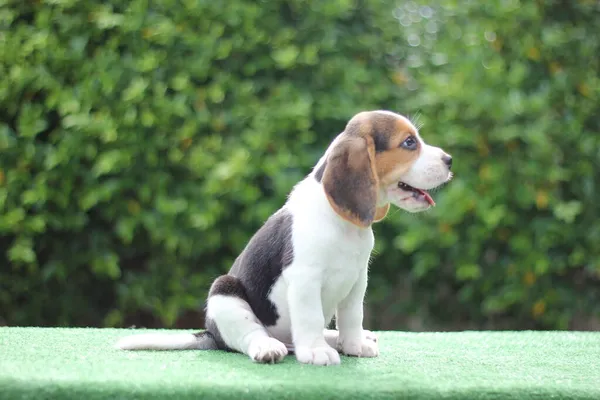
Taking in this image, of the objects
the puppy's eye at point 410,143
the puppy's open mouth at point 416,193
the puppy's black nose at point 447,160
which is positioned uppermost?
the puppy's eye at point 410,143

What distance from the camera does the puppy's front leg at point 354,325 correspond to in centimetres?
343

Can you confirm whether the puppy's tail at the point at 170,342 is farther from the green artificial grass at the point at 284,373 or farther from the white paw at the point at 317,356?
the white paw at the point at 317,356

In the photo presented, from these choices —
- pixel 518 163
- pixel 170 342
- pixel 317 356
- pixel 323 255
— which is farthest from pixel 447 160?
pixel 518 163

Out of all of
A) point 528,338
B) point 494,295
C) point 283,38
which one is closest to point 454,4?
point 283,38

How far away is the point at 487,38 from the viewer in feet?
18.6

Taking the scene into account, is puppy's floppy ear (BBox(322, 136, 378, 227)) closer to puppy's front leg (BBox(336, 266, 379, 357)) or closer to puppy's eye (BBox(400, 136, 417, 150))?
puppy's eye (BBox(400, 136, 417, 150))

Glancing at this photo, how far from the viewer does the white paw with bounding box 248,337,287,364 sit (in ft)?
10.2

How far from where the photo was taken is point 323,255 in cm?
320

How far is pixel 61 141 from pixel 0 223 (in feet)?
2.30

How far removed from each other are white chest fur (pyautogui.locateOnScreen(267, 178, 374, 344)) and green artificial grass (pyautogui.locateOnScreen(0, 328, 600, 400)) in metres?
0.27

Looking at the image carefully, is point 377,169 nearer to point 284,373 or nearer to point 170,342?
point 284,373

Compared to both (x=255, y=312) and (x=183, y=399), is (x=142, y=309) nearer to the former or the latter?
(x=255, y=312)

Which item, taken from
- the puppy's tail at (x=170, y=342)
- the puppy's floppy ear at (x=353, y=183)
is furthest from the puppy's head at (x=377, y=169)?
the puppy's tail at (x=170, y=342)

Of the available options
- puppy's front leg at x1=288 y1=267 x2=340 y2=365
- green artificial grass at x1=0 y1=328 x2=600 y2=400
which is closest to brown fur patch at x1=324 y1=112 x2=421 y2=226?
puppy's front leg at x1=288 y1=267 x2=340 y2=365
